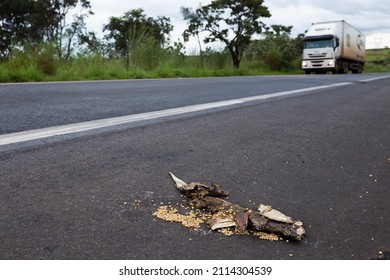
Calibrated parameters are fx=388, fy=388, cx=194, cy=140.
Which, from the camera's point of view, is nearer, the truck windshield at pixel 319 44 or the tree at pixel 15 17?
the truck windshield at pixel 319 44

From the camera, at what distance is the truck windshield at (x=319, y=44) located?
83.5ft

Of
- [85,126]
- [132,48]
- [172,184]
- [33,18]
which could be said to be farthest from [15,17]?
[172,184]

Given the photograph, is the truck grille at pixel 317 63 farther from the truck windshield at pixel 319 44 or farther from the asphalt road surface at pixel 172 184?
the asphalt road surface at pixel 172 184

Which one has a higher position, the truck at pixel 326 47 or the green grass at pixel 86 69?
the truck at pixel 326 47

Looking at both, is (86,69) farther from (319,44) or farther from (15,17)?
(15,17)

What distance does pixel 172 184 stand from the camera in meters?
1.74

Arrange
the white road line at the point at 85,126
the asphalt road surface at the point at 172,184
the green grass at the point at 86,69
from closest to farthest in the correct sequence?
the asphalt road surface at the point at 172,184
the white road line at the point at 85,126
the green grass at the point at 86,69

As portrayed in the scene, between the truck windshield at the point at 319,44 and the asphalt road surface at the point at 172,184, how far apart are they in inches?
941

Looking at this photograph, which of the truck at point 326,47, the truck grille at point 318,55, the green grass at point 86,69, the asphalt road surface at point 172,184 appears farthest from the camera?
the truck grille at point 318,55

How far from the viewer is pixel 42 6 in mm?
28422

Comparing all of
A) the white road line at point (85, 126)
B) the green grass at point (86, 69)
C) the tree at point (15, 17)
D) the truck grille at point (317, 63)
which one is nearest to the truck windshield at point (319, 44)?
the truck grille at point (317, 63)

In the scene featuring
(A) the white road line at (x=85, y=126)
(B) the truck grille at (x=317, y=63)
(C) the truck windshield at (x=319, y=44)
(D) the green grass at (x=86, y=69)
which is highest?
(C) the truck windshield at (x=319, y=44)

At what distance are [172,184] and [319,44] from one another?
26.4 metres

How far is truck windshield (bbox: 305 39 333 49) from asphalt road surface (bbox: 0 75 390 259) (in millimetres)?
23904
